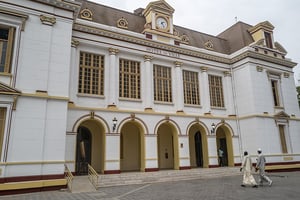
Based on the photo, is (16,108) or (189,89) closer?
(16,108)

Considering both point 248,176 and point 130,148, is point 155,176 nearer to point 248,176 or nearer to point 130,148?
point 130,148

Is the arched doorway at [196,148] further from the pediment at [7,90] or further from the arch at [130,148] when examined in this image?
the pediment at [7,90]

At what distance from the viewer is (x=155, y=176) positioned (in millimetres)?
15125

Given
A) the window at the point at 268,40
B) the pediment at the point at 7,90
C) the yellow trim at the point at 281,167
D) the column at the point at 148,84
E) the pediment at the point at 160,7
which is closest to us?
the pediment at the point at 7,90

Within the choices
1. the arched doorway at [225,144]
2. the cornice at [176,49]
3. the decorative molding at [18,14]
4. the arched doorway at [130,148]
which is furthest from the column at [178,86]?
the decorative molding at [18,14]

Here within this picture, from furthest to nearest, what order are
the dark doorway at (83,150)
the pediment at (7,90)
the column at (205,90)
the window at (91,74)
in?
1. the column at (205,90)
2. the dark doorway at (83,150)
3. the window at (91,74)
4. the pediment at (7,90)

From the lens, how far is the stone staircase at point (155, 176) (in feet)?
45.0

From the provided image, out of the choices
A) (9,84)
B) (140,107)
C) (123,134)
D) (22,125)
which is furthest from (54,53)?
(123,134)

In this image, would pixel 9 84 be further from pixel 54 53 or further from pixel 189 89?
pixel 189 89

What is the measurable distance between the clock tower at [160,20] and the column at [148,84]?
2357mm

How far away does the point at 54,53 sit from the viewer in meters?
13.3

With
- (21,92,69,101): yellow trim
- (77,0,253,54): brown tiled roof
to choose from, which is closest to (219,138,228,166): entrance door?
(77,0,253,54): brown tiled roof

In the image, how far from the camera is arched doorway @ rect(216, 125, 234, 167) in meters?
20.6

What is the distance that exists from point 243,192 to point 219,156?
34.6 feet
